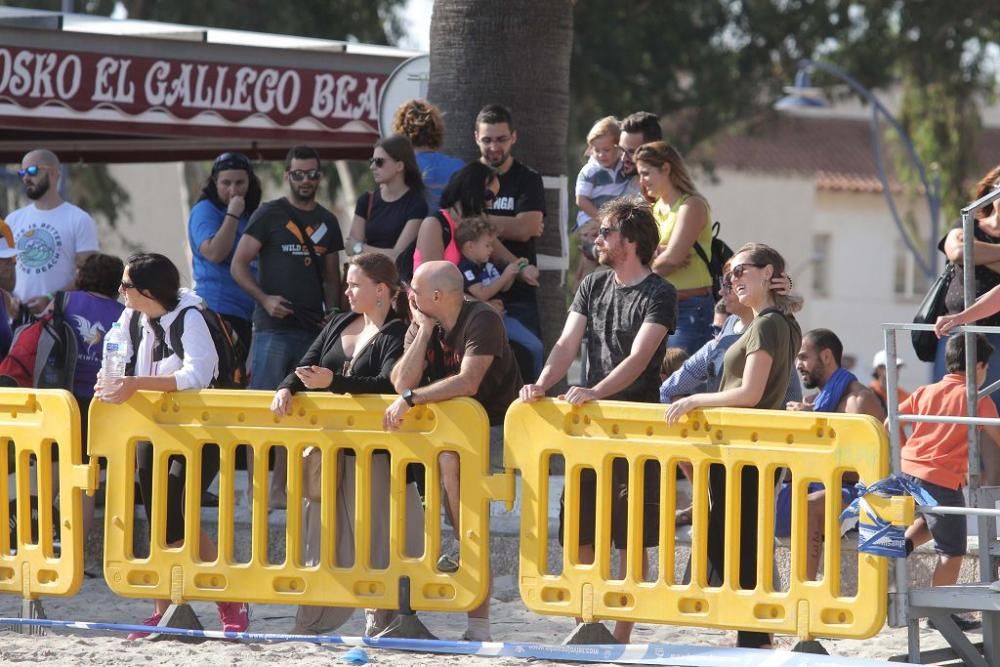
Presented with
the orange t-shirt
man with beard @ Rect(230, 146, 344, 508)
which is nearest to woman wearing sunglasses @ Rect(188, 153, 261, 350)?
man with beard @ Rect(230, 146, 344, 508)

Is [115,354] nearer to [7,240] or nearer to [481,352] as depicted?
[481,352]

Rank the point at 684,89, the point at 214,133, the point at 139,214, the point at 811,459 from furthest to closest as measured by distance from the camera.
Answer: the point at 139,214, the point at 684,89, the point at 214,133, the point at 811,459

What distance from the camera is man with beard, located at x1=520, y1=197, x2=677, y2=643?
6.60m

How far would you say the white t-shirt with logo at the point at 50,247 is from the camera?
30.2 feet

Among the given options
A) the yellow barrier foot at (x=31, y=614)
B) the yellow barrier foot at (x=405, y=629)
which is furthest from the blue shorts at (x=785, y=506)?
the yellow barrier foot at (x=31, y=614)

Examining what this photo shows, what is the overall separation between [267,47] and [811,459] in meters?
6.20

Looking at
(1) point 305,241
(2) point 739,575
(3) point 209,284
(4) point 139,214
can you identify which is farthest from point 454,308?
(4) point 139,214

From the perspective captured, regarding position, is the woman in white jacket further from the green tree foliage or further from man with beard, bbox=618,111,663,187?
the green tree foliage

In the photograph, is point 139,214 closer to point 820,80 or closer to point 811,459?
point 820,80

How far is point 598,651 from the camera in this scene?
6551 millimetres

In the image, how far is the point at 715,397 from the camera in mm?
6383

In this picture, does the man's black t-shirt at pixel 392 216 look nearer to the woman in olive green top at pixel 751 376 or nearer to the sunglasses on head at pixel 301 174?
the sunglasses on head at pixel 301 174

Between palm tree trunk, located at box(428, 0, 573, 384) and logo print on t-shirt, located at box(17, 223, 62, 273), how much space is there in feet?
7.25

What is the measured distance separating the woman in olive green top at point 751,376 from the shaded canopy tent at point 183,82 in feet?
17.4
